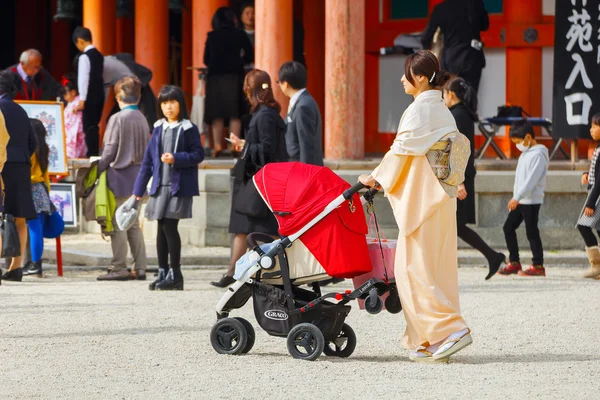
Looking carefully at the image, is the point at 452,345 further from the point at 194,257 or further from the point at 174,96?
the point at 194,257

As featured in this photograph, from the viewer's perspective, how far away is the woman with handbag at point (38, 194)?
10.9 meters

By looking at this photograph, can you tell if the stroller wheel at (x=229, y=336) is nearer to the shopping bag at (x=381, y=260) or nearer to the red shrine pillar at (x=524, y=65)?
the shopping bag at (x=381, y=260)

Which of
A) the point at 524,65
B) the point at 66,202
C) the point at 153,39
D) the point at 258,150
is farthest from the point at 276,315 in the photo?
the point at 153,39

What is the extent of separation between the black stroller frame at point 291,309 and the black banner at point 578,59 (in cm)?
678

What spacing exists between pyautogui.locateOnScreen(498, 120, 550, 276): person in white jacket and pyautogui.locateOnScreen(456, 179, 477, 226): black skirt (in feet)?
1.30

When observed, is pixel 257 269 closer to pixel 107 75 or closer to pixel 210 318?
pixel 210 318

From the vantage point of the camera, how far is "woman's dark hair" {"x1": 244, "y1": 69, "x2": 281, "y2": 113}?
31.4 feet

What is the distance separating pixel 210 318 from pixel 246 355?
4.56 feet

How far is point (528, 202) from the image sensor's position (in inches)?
438

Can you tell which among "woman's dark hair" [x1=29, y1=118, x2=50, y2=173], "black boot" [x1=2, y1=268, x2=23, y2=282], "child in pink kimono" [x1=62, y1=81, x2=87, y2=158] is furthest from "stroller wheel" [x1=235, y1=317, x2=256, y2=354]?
"child in pink kimono" [x1=62, y1=81, x2=87, y2=158]

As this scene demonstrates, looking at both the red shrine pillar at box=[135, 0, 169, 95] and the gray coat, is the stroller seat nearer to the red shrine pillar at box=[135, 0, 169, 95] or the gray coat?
the gray coat

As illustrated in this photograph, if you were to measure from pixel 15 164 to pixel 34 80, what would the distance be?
136 inches

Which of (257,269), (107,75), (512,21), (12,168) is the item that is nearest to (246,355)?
(257,269)

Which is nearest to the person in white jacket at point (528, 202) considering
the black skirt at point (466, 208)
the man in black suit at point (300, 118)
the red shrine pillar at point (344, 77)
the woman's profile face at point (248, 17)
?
the black skirt at point (466, 208)
